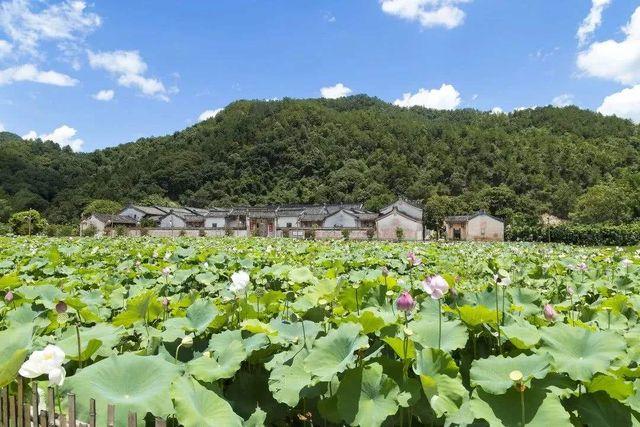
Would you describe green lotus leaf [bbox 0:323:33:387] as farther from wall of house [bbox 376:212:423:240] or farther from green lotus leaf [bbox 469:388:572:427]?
wall of house [bbox 376:212:423:240]

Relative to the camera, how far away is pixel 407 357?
1708mm

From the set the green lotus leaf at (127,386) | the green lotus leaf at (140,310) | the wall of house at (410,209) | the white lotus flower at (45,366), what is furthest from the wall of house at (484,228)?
the white lotus flower at (45,366)

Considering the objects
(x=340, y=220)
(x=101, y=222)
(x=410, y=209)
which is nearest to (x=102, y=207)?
(x=101, y=222)

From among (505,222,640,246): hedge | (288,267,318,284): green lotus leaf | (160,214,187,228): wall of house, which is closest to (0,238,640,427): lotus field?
(288,267,318,284): green lotus leaf

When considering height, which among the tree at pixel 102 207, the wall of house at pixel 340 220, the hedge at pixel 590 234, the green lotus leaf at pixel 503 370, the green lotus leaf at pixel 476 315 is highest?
the tree at pixel 102 207

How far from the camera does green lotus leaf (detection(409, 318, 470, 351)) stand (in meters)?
1.91

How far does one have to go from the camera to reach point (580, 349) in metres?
1.82

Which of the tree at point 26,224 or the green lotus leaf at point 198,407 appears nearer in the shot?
the green lotus leaf at point 198,407

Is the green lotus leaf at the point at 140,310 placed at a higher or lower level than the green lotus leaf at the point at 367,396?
higher

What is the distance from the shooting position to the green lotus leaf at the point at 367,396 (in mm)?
1623

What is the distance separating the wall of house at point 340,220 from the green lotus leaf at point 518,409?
50.2 meters

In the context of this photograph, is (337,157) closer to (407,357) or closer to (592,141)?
(592,141)

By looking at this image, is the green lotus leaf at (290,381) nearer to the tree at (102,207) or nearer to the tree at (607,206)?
the tree at (607,206)

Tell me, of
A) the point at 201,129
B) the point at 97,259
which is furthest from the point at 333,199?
the point at 97,259
